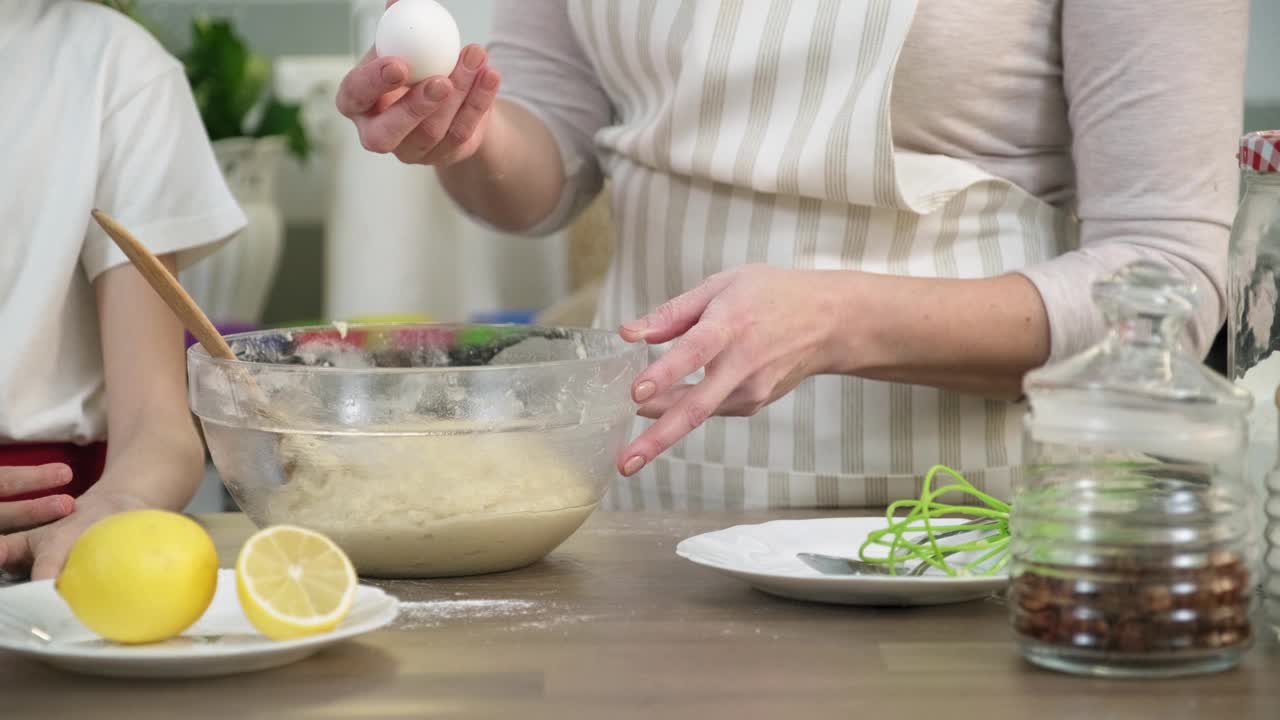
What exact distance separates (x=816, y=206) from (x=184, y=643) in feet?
2.48

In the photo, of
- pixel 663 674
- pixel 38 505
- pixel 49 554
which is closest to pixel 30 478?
pixel 38 505

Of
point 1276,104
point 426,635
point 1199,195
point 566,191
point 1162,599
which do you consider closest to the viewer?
point 1162,599

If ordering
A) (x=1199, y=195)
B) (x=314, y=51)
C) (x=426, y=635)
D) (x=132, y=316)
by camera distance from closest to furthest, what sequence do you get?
1. (x=426, y=635)
2. (x=1199, y=195)
3. (x=132, y=316)
4. (x=314, y=51)

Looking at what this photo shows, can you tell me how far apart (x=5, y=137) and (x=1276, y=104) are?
2361 millimetres

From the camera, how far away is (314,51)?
13.1ft

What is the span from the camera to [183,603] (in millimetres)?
771

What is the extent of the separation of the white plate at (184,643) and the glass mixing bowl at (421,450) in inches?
4.7

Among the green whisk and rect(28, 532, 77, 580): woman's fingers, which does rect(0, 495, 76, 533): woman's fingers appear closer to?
rect(28, 532, 77, 580): woman's fingers

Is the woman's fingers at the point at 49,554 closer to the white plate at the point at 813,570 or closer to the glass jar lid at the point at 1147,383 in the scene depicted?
the white plate at the point at 813,570

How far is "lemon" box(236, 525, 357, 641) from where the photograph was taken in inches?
30.1

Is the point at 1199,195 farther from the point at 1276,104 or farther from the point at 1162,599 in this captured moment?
the point at 1276,104

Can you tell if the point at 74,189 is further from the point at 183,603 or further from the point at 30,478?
the point at 183,603

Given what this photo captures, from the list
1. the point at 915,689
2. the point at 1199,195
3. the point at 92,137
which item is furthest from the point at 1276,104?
the point at 915,689

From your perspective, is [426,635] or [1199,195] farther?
[1199,195]
